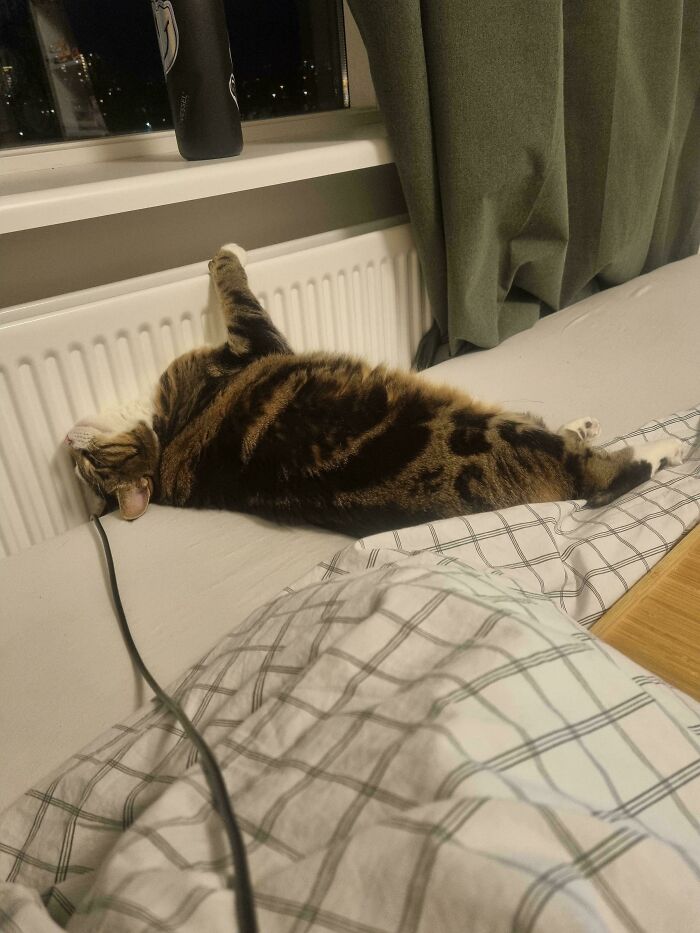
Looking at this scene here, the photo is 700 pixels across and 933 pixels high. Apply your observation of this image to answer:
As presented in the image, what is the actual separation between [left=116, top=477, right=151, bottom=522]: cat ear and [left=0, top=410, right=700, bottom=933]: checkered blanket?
1.45ft

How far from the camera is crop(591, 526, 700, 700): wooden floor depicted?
24.2 inches

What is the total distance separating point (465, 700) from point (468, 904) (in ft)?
0.37

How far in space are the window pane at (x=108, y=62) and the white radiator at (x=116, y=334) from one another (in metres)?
0.41

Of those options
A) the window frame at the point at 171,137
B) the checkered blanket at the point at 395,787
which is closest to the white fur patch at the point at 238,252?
the window frame at the point at 171,137

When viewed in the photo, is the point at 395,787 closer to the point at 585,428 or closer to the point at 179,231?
the point at 585,428

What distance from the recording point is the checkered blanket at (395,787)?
12.6 inches

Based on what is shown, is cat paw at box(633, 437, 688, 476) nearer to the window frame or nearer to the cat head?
the cat head

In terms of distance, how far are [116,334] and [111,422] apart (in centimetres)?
15

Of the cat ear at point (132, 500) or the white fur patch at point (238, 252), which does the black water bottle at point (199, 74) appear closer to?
the white fur patch at point (238, 252)

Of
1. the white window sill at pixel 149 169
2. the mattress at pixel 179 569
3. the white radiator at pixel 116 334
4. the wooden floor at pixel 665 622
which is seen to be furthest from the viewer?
the white radiator at pixel 116 334

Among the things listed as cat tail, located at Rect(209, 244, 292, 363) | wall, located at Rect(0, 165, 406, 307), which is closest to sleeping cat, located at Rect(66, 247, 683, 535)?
cat tail, located at Rect(209, 244, 292, 363)

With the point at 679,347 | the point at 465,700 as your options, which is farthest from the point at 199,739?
the point at 679,347

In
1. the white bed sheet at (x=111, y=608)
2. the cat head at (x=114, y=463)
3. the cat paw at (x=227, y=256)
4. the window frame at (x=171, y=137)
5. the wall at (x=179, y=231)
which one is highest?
the window frame at (x=171, y=137)

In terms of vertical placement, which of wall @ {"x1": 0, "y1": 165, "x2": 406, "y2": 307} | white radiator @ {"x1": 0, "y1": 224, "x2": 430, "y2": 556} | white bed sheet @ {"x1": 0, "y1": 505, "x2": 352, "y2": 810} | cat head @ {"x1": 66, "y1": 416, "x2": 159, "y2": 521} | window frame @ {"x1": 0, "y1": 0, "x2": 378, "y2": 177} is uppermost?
window frame @ {"x1": 0, "y1": 0, "x2": 378, "y2": 177}
